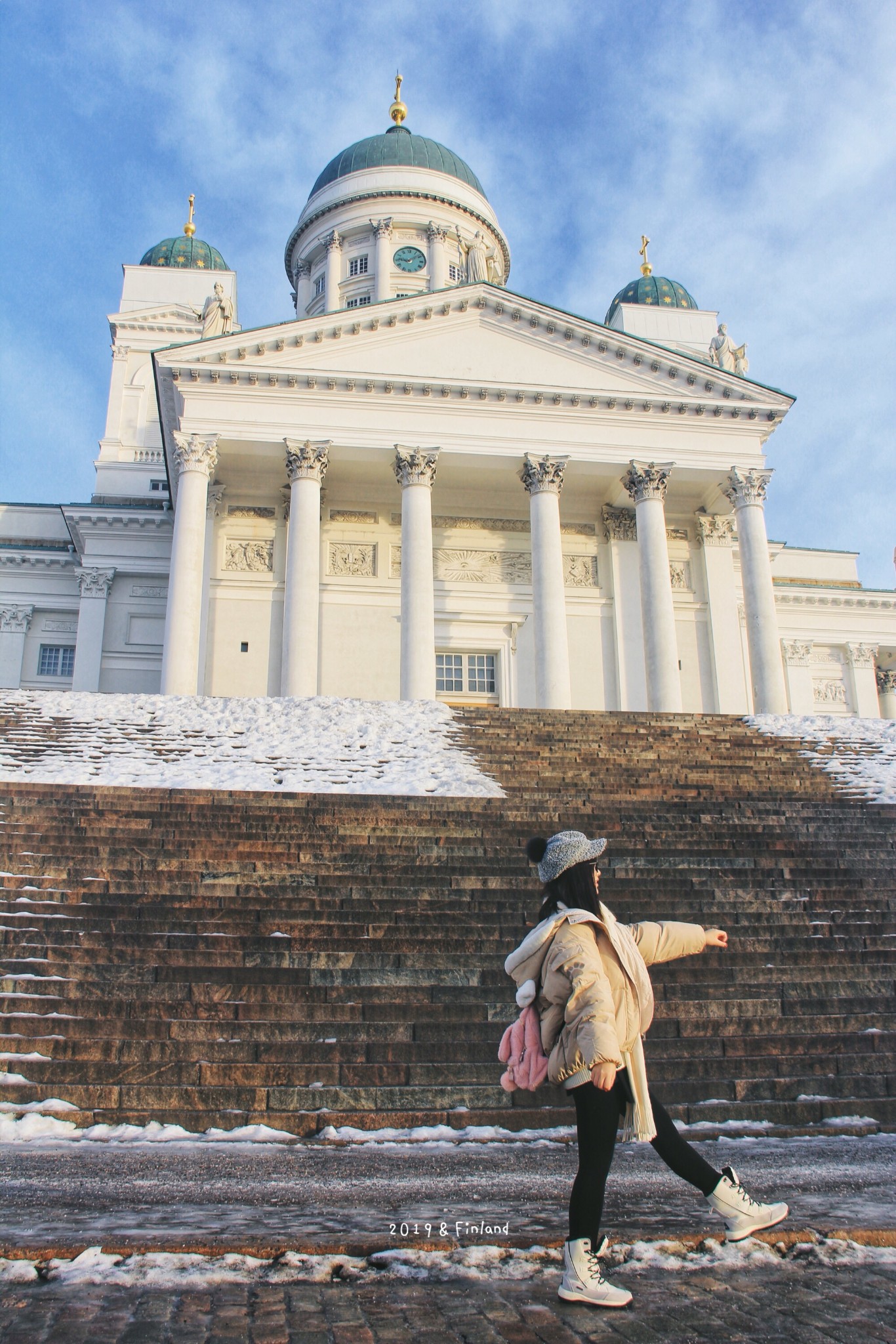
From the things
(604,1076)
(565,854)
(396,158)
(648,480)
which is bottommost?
(604,1076)

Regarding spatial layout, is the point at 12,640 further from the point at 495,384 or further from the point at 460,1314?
the point at 460,1314

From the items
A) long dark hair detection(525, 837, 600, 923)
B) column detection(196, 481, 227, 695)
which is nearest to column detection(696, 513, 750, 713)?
column detection(196, 481, 227, 695)

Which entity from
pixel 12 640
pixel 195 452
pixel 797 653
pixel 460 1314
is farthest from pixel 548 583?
pixel 460 1314

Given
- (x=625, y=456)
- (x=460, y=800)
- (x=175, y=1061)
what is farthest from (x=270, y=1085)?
(x=625, y=456)

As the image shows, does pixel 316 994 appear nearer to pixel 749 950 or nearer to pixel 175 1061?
pixel 175 1061

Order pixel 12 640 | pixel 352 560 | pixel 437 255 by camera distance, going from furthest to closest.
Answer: pixel 437 255, pixel 12 640, pixel 352 560

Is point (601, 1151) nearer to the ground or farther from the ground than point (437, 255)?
nearer to the ground

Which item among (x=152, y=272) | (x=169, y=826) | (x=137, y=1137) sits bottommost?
(x=137, y=1137)

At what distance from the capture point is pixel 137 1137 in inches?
221

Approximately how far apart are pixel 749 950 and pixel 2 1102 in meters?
5.57

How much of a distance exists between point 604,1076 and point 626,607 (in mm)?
26007

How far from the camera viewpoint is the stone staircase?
20.4 ft

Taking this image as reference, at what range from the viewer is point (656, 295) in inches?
1665

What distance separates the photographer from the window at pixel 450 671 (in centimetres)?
2842
